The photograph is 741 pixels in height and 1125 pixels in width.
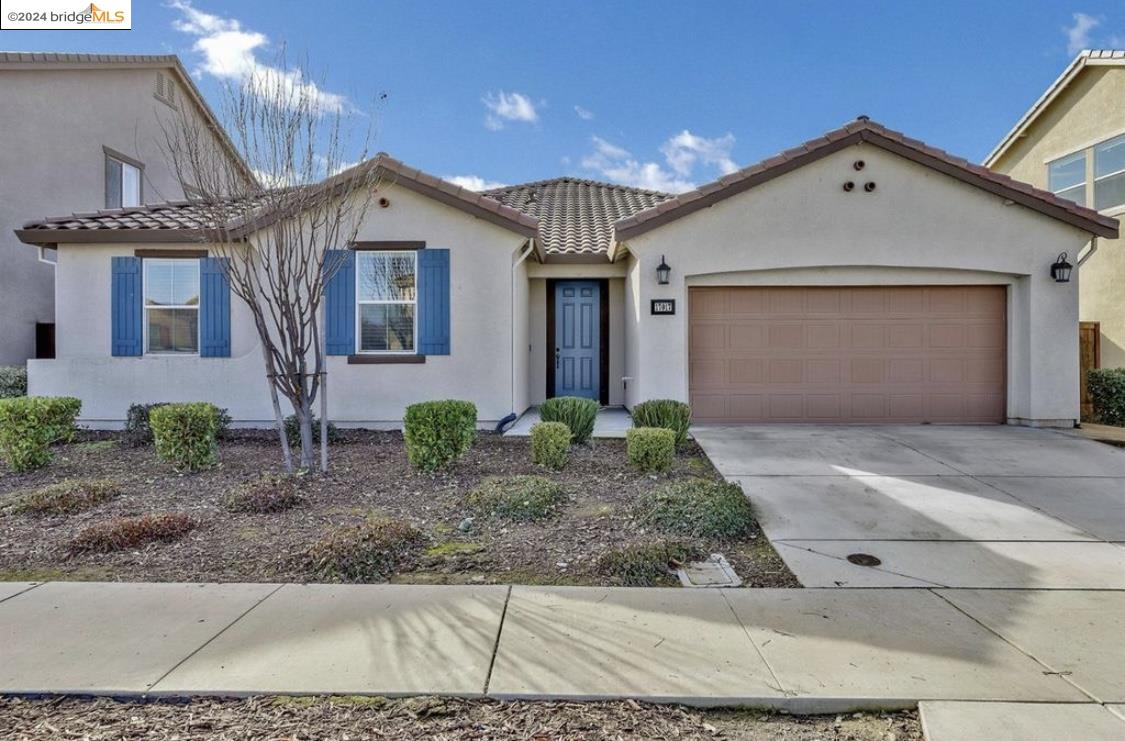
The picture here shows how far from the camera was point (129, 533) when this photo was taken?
15.9ft

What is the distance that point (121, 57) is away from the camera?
556 inches

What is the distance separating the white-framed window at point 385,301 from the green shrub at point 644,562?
637 cm

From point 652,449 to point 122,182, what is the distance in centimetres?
1555

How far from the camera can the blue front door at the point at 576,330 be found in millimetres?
12102

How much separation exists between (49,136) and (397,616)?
1530 cm

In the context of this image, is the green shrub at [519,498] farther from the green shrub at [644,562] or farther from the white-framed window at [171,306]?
the white-framed window at [171,306]

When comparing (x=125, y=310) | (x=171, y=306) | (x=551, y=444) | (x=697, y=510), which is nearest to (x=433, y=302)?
(x=551, y=444)

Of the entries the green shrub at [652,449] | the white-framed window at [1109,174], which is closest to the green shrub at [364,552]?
the green shrub at [652,449]

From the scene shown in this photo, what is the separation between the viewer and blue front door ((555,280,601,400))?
1210 centimetres

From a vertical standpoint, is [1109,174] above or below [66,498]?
above

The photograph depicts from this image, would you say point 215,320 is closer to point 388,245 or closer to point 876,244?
point 388,245

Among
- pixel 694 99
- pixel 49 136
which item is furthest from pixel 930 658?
pixel 49 136

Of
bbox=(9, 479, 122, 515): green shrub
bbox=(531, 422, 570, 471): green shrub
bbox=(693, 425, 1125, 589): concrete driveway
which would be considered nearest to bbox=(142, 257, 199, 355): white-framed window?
bbox=(9, 479, 122, 515): green shrub

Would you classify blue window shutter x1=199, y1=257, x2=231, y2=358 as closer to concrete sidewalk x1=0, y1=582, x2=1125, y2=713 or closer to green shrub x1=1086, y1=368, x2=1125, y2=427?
concrete sidewalk x1=0, y1=582, x2=1125, y2=713
